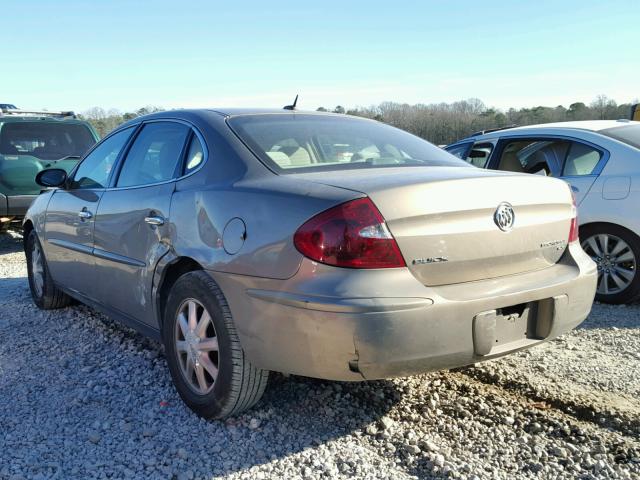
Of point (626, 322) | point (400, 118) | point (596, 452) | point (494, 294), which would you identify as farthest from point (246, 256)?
point (400, 118)

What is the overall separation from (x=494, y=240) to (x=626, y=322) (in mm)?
2649

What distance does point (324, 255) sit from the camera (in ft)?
8.45

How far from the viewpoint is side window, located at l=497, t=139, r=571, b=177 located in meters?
5.95

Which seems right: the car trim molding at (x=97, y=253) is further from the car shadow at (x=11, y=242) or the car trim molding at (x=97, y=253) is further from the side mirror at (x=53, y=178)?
the car shadow at (x=11, y=242)

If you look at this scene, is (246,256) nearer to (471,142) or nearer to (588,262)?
(588,262)

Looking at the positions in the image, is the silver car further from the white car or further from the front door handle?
the white car

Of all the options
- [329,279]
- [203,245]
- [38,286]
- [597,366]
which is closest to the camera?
[329,279]

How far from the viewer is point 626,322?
4.82m

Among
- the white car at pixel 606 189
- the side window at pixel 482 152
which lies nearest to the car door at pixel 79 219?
the side window at pixel 482 152

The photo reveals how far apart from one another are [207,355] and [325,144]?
132 centimetres

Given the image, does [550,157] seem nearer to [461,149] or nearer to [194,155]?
[461,149]

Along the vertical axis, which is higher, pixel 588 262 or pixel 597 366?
pixel 588 262

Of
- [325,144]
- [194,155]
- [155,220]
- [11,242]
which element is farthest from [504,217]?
[11,242]

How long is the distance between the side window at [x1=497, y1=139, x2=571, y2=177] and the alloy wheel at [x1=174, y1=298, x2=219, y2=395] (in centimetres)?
406
